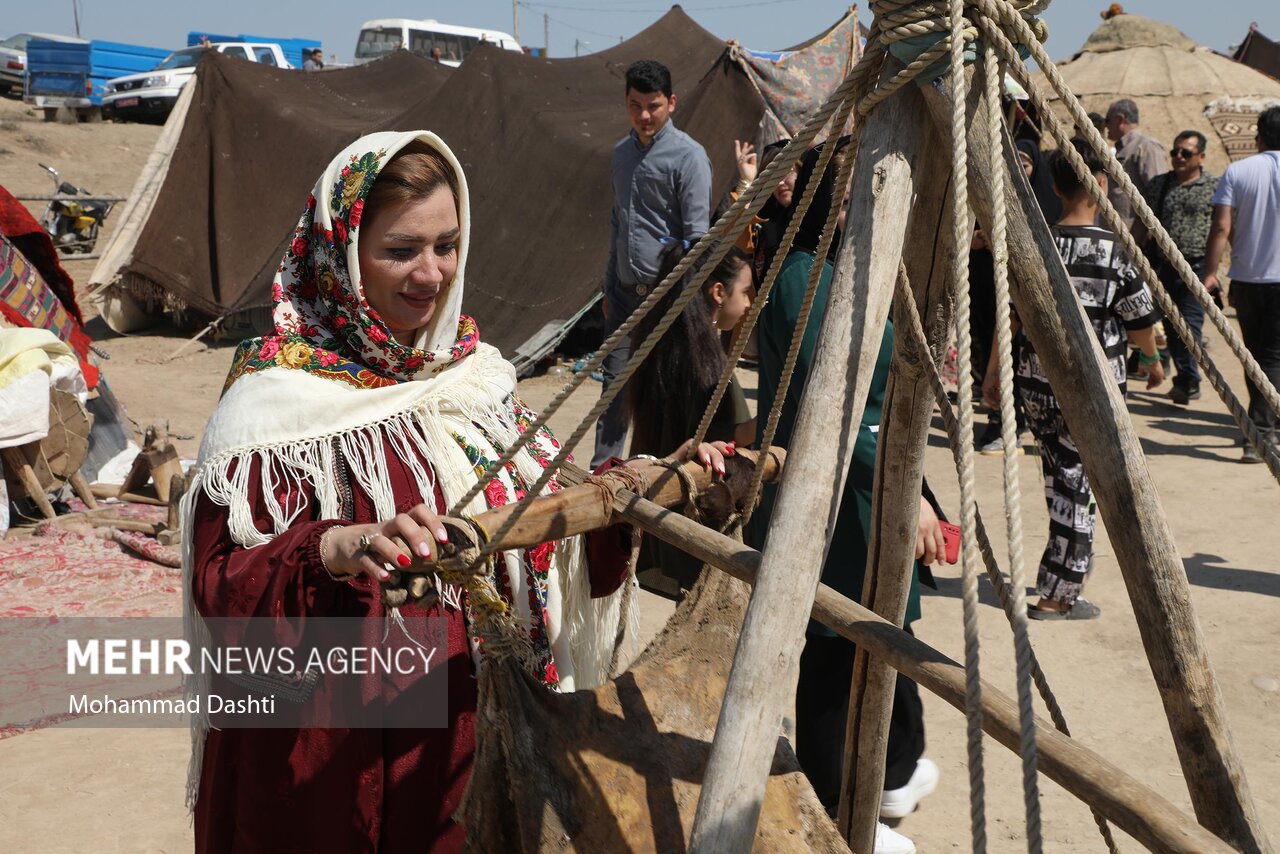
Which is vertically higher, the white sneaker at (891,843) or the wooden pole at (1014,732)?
the wooden pole at (1014,732)

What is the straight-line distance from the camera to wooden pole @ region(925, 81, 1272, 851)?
1159mm

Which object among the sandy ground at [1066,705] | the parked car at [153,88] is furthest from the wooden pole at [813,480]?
the parked car at [153,88]

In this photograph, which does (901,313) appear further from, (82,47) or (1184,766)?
(82,47)

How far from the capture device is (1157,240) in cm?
117

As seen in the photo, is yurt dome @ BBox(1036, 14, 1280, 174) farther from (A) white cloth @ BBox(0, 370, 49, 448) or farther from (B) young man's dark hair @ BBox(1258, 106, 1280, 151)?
(A) white cloth @ BBox(0, 370, 49, 448)

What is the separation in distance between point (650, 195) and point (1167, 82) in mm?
9350

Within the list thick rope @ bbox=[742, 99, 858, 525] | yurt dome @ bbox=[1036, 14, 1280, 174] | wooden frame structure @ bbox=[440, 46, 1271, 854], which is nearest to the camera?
wooden frame structure @ bbox=[440, 46, 1271, 854]

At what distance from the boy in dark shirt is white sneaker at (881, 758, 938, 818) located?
4.52ft

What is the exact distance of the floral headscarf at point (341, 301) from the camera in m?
1.75

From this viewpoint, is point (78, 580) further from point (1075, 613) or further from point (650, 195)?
point (1075, 613)

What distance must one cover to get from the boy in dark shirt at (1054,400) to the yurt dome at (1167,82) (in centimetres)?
779

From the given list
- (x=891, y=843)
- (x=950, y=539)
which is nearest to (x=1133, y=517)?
(x=950, y=539)

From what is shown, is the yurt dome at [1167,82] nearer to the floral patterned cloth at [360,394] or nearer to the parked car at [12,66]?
the floral patterned cloth at [360,394]

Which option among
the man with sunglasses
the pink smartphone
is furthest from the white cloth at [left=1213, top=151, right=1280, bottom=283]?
the pink smartphone
